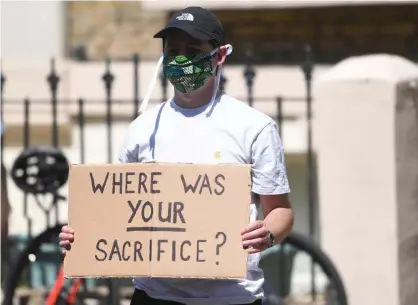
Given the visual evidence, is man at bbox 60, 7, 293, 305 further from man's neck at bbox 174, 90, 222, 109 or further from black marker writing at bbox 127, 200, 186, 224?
black marker writing at bbox 127, 200, 186, 224

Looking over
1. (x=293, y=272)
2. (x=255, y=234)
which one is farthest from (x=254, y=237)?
(x=293, y=272)

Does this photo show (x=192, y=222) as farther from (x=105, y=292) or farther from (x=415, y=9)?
(x=415, y=9)

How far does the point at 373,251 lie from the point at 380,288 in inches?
7.7

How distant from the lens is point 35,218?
775 centimetres

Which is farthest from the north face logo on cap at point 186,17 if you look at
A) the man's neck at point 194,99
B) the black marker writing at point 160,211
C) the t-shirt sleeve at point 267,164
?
the black marker writing at point 160,211

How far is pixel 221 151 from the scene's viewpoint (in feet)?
12.2

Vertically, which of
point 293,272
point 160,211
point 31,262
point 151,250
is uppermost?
point 160,211

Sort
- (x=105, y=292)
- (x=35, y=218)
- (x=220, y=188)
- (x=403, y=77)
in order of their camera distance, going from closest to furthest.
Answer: (x=220, y=188) → (x=403, y=77) → (x=105, y=292) → (x=35, y=218)

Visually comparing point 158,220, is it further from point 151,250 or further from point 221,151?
point 221,151

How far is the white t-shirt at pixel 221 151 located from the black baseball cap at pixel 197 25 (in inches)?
8.4

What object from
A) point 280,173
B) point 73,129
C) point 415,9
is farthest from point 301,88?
point 280,173

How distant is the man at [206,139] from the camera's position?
372 centimetres

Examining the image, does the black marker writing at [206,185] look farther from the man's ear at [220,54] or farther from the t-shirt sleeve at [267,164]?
the man's ear at [220,54]

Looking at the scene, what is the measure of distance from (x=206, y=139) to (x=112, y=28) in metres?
4.61
